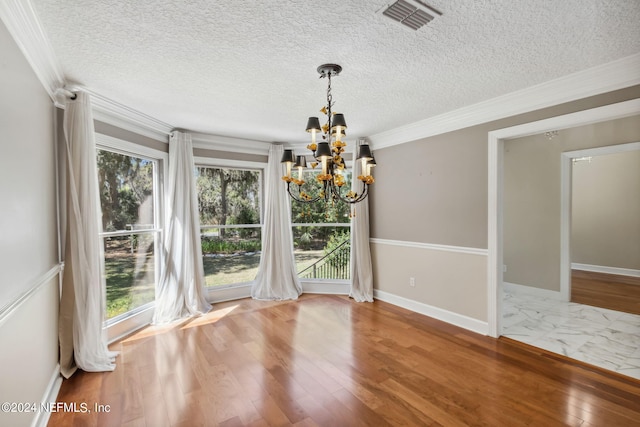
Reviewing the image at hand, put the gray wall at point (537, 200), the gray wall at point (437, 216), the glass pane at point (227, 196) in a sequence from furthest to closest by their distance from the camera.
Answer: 1. the glass pane at point (227, 196)
2. the gray wall at point (537, 200)
3. the gray wall at point (437, 216)

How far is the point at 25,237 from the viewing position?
71.7 inches

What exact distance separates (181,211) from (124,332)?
1.60m

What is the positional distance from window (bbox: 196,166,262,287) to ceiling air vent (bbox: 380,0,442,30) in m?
3.67

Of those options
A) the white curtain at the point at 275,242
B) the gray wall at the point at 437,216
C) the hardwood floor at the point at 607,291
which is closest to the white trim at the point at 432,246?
the gray wall at the point at 437,216

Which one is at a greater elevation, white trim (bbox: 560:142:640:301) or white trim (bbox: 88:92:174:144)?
white trim (bbox: 88:92:174:144)

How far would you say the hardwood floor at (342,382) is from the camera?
6.84 feet

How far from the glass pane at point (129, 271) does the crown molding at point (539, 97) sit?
152 inches

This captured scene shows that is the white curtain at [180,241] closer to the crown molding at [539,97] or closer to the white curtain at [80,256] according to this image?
the white curtain at [80,256]

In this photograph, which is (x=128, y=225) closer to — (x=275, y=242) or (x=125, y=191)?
(x=125, y=191)

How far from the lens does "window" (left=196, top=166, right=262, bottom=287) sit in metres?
4.66

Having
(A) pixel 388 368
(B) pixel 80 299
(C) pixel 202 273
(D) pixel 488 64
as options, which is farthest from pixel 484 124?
(B) pixel 80 299

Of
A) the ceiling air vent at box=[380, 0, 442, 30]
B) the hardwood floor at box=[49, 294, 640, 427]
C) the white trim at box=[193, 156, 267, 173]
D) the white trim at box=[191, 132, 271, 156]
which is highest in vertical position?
the ceiling air vent at box=[380, 0, 442, 30]

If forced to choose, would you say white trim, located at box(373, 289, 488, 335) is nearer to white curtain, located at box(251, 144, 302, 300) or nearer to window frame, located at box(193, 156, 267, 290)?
white curtain, located at box(251, 144, 302, 300)

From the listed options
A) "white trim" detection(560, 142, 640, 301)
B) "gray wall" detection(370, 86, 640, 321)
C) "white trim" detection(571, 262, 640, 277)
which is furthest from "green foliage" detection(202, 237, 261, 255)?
"white trim" detection(571, 262, 640, 277)
